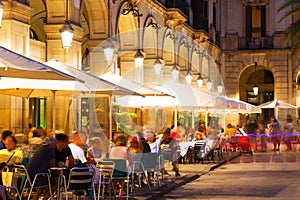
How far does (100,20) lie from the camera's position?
84.3 ft

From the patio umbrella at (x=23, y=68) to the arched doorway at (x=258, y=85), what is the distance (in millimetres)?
42425

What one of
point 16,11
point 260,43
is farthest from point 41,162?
point 260,43

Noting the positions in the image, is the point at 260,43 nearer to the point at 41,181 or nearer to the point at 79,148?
the point at 79,148

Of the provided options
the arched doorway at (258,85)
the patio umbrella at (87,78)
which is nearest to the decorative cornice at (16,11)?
the patio umbrella at (87,78)

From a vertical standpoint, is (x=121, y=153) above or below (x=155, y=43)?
below

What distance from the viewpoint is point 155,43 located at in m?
32.1

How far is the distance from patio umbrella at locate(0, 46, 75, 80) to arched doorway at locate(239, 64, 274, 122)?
42425 mm

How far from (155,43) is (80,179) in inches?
784

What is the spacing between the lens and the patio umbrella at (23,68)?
37.5ft

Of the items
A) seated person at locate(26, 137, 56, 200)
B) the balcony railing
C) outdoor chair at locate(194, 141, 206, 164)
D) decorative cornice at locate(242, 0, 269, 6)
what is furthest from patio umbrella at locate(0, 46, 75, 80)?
decorative cornice at locate(242, 0, 269, 6)

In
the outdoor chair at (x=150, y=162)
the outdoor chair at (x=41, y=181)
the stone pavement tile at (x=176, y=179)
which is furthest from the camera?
the outdoor chair at (x=150, y=162)

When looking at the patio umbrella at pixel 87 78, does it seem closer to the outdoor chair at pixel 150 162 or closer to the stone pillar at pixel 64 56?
the outdoor chair at pixel 150 162

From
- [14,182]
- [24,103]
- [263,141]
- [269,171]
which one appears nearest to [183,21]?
[263,141]

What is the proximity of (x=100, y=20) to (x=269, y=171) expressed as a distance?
26.4 feet
